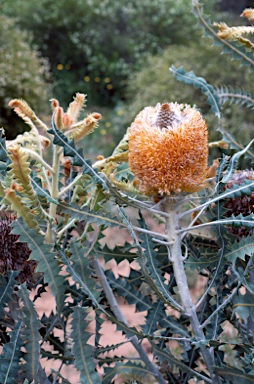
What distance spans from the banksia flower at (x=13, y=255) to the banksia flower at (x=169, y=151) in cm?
22

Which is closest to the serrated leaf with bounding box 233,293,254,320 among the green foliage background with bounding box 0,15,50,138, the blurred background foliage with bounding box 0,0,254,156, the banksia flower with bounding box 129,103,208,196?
the banksia flower with bounding box 129,103,208,196

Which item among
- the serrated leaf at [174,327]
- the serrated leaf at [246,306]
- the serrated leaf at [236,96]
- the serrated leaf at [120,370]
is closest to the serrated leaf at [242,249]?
the serrated leaf at [246,306]

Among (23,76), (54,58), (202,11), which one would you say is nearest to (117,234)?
(23,76)

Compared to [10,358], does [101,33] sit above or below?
below

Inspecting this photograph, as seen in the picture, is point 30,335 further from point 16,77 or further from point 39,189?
point 16,77

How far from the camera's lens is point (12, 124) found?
6195 mm

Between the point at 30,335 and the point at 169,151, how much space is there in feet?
1.09

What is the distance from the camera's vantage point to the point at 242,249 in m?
0.80

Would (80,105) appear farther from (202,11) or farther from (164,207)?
(202,11)

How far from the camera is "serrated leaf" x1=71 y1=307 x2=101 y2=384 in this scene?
74cm

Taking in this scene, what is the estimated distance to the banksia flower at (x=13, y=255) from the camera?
2.77 ft

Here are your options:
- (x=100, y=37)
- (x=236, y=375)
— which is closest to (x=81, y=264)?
(x=236, y=375)

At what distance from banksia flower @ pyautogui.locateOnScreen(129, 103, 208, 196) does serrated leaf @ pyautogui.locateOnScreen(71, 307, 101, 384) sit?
0.22 meters

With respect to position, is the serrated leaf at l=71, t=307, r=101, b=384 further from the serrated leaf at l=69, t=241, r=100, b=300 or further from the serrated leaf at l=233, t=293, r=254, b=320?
the serrated leaf at l=233, t=293, r=254, b=320
